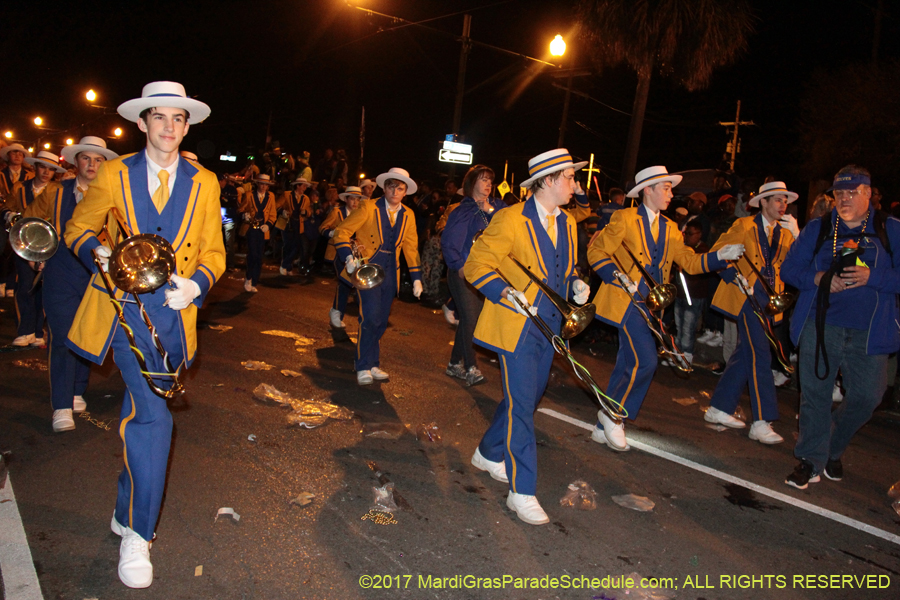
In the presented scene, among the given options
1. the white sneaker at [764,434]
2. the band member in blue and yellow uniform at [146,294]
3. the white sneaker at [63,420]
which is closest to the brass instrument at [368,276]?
the white sneaker at [63,420]

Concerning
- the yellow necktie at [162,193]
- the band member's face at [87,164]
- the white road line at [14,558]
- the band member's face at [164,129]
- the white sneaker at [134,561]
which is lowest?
the white road line at [14,558]

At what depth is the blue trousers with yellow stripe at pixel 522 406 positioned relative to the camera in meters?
4.20

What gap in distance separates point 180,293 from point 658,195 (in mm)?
3908

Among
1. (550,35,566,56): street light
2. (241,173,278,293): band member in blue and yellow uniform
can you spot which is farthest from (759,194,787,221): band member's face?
(550,35,566,56): street light

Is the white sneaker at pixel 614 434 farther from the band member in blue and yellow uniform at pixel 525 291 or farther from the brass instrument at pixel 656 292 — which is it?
the band member in blue and yellow uniform at pixel 525 291

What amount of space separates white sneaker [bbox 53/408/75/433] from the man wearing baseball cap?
5408mm

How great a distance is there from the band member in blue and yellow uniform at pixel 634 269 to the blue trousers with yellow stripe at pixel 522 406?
146 cm

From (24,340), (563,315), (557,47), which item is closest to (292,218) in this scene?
(557,47)

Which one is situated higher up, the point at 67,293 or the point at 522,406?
the point at 67,293

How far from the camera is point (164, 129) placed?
337 centimetres

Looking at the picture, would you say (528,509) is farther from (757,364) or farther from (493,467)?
(757,364)

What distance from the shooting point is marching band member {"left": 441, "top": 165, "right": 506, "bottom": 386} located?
23.1 ft

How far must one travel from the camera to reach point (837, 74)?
752 inches

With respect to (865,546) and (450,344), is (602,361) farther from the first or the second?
(865,546)
